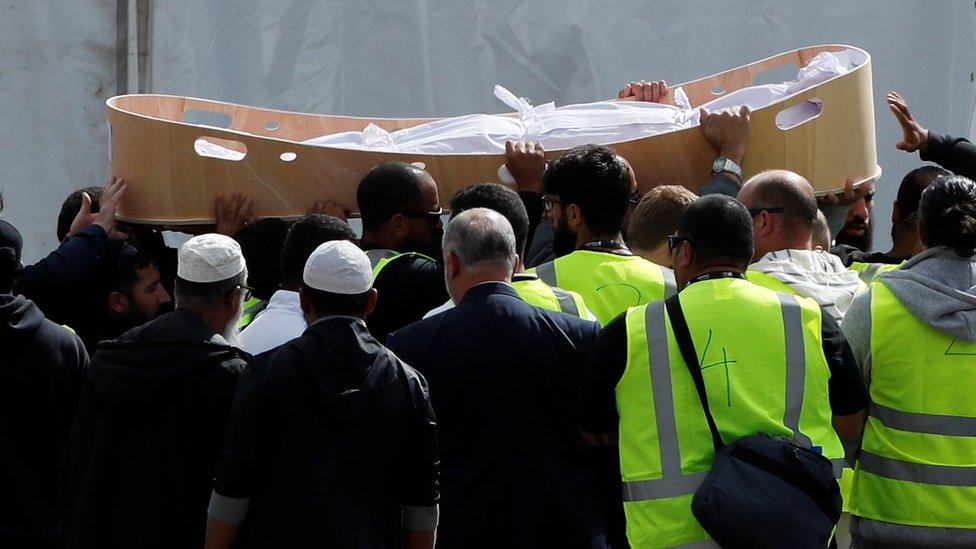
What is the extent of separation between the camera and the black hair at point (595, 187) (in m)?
3.22

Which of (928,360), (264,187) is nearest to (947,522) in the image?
(928,360)

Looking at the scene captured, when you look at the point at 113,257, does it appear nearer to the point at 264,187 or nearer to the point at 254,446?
the point at 264,187

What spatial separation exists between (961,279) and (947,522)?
541 millimetres

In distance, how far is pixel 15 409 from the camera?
3.20 m

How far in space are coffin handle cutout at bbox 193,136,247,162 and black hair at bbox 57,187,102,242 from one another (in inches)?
Result: 13.3

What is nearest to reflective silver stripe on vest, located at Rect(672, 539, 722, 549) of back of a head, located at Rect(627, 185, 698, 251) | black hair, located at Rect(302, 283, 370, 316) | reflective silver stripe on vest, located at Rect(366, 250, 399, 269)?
black hair, located at Rect(302, 283, 370, 316)

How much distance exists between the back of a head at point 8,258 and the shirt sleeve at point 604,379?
149 centimetres

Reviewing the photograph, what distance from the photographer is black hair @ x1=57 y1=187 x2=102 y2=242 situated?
12.7 feet

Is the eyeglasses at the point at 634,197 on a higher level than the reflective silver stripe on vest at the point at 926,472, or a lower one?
higher

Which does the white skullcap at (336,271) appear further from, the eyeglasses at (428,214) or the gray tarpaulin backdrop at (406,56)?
the gray tarpaulin backdrop at (406,56)

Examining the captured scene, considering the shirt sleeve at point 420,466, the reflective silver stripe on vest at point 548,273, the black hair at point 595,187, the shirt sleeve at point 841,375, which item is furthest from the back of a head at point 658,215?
the shirt sleeve at point 420,466

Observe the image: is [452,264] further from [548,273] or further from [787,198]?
[787,198]

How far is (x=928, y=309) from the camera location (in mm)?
2955

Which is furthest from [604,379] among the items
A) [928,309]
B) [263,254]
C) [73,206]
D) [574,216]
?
[73,206]
